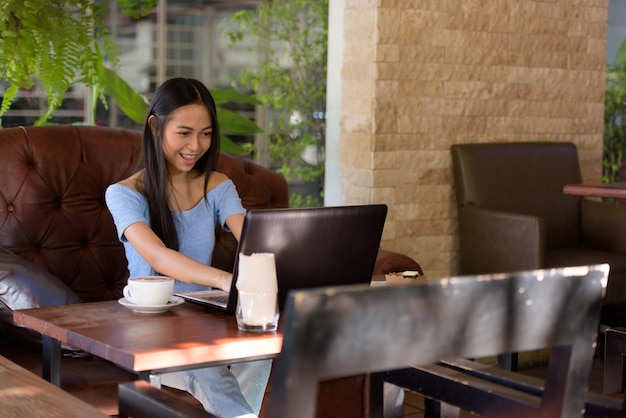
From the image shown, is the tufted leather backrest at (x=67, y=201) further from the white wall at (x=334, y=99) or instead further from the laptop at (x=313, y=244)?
the white wall at (x=334, y=99)

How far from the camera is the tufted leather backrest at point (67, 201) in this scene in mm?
2994

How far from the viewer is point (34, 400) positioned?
156 cm

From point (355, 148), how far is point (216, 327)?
2.31 meters

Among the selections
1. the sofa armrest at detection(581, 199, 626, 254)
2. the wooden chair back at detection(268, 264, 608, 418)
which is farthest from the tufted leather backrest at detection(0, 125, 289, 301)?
the sofa armrest at detection(581, 199, 626, 254)

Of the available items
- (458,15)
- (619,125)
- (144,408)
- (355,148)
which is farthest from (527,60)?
(144,408)

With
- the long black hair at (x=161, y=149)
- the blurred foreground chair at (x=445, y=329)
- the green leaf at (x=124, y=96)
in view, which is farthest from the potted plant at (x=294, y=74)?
the blurred foreground chair at (x=445, y=329)

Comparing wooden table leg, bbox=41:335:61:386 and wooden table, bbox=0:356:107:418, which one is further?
wooden table leg, bbox=41:335:61:386

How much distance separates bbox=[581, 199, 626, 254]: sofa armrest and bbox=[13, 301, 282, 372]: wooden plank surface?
9.16 feet

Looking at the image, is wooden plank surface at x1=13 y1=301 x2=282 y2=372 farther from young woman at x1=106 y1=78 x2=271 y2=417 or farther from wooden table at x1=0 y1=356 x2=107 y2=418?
young woman at x1=106 y1=78 x2=271 y2=417

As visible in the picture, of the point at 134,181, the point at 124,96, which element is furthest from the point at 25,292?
the point at 124,96

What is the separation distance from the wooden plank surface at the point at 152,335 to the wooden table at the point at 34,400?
0.42ft

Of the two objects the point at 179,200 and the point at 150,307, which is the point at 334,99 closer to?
the point at 179,200

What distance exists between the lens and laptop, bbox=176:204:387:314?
184cm

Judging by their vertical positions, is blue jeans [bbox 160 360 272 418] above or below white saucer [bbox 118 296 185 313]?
below
